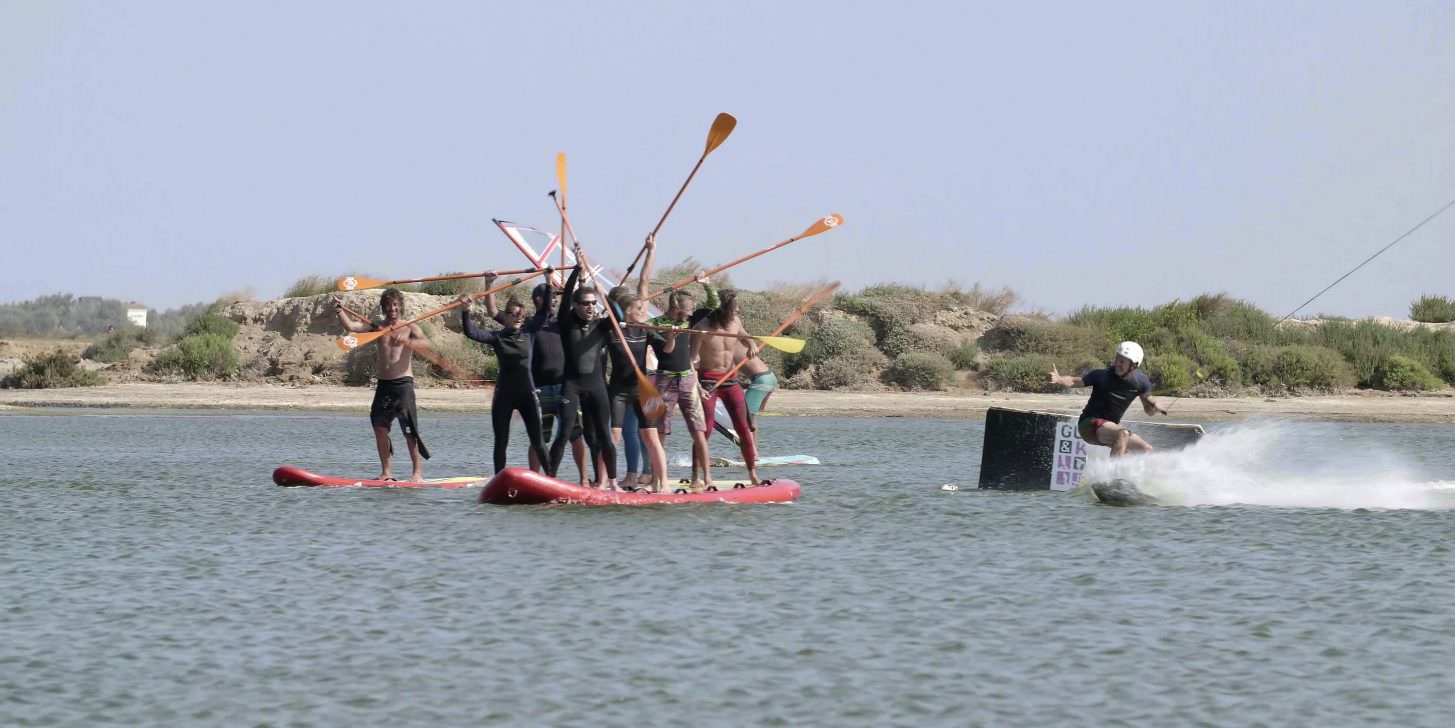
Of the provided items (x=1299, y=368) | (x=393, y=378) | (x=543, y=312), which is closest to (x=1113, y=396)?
(x=543, y=312)

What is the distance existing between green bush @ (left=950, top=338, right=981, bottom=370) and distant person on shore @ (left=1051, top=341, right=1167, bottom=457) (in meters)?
24.0

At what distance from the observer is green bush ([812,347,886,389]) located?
36750mm

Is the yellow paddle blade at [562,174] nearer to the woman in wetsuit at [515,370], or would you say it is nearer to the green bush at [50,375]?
the woman in wetsuit at [515,370]

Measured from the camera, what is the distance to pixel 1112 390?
579 inches

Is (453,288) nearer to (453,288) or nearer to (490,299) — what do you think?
(453,288)

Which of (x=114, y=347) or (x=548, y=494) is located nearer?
(x=548, y=494)

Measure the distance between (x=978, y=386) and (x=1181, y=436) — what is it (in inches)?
880

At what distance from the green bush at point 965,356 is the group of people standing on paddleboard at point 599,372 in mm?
23763

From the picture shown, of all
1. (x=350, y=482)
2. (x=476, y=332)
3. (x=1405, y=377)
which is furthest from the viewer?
(x=1405, y=377)

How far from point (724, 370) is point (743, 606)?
5005mm

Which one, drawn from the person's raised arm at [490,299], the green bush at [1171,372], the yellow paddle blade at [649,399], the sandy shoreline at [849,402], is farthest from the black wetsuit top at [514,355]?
the green bush at [1171,372]

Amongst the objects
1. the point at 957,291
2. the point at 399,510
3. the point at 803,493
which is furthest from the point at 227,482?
the point at 957,291

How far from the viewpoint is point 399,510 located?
47.3 ft

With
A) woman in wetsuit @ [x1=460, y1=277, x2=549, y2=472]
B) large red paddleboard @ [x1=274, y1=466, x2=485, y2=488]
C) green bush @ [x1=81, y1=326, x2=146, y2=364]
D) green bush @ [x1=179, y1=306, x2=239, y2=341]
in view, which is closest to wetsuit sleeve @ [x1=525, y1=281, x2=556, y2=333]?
woman in wetsuit @ [x1=460, y1=277, x2=549, y2=472]
